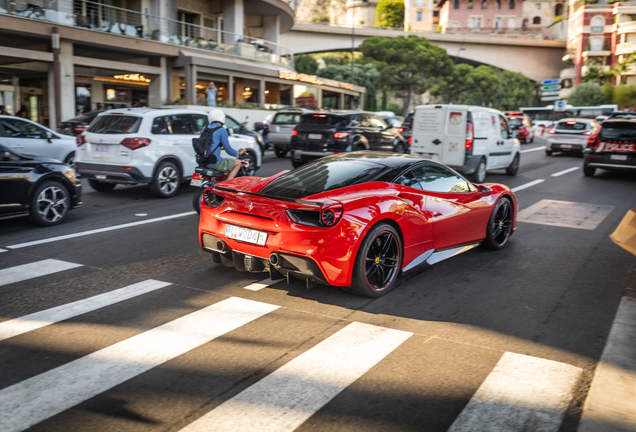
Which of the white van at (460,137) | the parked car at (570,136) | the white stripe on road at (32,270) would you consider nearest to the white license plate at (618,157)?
the white van at (460,137)

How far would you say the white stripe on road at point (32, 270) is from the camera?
5.83 meters

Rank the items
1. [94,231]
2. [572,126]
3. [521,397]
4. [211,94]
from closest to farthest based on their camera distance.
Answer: [521,397] → [94,231] → [572,126] → [211,94]

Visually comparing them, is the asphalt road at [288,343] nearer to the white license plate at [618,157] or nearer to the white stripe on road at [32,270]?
the white stripe on road at [32,270]

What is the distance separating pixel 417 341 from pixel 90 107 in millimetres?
31789

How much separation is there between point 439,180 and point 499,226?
64.9 inches

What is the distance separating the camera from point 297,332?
178 inches

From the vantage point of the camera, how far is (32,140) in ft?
41.1

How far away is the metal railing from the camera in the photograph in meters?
23.1

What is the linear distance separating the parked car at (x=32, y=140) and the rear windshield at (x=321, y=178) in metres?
8.10

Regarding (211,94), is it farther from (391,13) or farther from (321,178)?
(391,13)

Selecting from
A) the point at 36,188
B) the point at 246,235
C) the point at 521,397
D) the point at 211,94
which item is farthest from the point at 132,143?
the point at 211,94

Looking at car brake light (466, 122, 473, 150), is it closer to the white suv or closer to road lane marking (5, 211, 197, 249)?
the white suv

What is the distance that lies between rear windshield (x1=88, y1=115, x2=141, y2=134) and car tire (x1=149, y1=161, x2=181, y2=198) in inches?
35.6

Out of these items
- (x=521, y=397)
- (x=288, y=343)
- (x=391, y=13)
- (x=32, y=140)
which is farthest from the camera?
→ (x=391, y=13)
